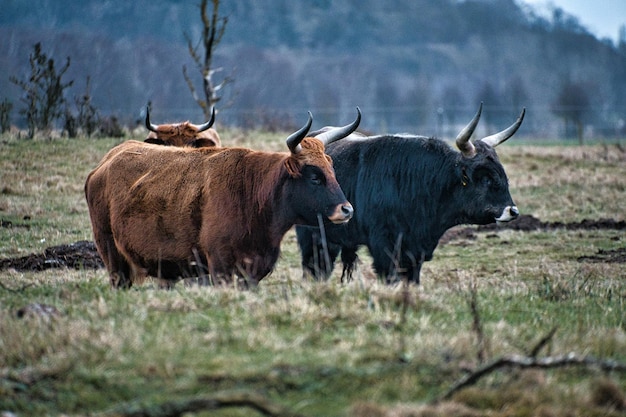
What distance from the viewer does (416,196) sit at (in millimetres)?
10211

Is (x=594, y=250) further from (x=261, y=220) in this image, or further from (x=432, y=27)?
(x=432, y=27)

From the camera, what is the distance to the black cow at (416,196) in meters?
10.1

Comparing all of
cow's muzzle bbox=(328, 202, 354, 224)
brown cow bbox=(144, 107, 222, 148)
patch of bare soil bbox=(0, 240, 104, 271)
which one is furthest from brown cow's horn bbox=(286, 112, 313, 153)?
brown cow bbox=(144, 107, 222, 148)

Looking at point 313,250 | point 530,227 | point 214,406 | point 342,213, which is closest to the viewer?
point 214,406

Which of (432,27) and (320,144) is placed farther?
(432,27)

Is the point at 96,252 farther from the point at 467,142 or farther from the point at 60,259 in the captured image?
the point at 467,142

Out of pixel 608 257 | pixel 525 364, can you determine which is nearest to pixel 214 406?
pixel 525 364

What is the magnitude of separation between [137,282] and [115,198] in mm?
864

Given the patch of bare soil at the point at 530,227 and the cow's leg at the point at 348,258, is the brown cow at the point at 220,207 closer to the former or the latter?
the cow's leg at the point at 348,258

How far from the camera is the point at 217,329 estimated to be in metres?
5.91

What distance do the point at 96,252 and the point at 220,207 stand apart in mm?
5007

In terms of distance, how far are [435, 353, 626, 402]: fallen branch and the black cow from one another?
4615 mm

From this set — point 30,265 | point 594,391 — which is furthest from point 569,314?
point 30,265

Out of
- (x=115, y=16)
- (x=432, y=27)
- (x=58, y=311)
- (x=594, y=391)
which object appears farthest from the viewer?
(x=432, y=27)
